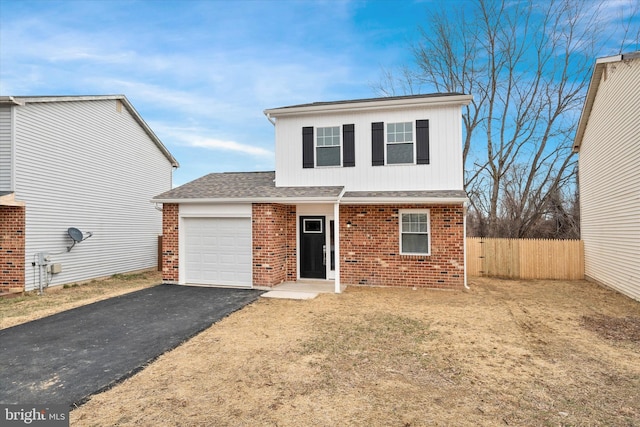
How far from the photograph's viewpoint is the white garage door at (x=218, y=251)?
10.3 metres

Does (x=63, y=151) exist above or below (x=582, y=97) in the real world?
below

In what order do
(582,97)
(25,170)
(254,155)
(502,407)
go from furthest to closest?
(254,155), (582,97), (25,170), (502,407)

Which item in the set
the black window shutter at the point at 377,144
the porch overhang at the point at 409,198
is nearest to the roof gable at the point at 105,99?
the porch overhang at the point at 409,198

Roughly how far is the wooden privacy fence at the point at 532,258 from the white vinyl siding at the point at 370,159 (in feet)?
14.8

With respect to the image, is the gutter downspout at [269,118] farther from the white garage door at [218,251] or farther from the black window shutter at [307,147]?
the white garage door at [218,251]

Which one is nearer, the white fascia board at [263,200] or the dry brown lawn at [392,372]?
the dry brown lawn at [392,372]

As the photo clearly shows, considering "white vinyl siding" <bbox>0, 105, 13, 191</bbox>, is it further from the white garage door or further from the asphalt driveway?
the white garage door

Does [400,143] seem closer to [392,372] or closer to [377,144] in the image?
[377,144]

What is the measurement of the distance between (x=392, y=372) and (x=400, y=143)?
7523 mm

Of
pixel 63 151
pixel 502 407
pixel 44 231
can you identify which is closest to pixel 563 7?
pixel 502 407

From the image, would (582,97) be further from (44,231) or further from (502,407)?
(44,231)

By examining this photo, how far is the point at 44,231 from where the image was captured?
10383 mm

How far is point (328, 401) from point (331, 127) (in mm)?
8738

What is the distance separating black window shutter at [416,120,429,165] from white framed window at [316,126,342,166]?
2400mm
